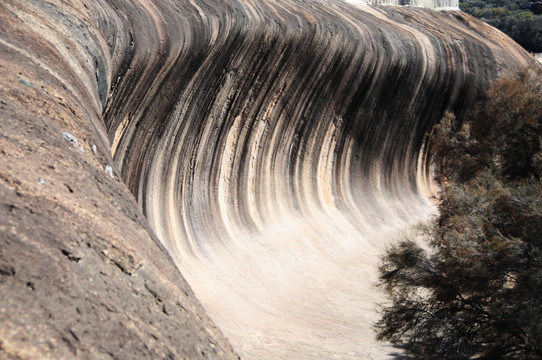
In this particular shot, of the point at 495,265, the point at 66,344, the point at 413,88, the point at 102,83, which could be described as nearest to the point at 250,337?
the point at 495,265

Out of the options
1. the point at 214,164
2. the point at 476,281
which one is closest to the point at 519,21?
the point at 214,164

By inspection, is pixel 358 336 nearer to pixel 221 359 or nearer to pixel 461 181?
pixel 461 181

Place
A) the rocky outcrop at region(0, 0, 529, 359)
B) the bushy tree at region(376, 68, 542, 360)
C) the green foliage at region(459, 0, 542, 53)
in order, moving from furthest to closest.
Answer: the green foliage at region(459, 0, 542, 53) < the bushy tree at region(376, 68, 542, 360) < the rocky outcrop at region(0, 0, 529, 359)

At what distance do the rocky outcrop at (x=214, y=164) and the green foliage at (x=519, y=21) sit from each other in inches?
659

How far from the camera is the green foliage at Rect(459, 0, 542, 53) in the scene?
109 feet

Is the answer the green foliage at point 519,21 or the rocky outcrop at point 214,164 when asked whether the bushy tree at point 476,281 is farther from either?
the green foliage at point 519,21

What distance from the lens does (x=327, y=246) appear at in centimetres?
1229

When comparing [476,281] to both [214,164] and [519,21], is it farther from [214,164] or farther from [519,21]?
[519,21]

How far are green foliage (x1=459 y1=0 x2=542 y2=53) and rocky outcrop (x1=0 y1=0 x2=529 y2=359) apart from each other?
16728mm

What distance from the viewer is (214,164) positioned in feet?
35.4

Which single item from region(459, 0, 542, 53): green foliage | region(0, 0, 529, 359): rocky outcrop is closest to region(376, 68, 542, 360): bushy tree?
region(0, 0, 529, 359): rocky outcrop

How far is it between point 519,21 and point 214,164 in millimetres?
30456

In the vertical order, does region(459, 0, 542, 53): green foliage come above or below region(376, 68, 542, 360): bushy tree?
above

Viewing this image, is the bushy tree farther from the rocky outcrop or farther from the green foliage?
the green foliage
